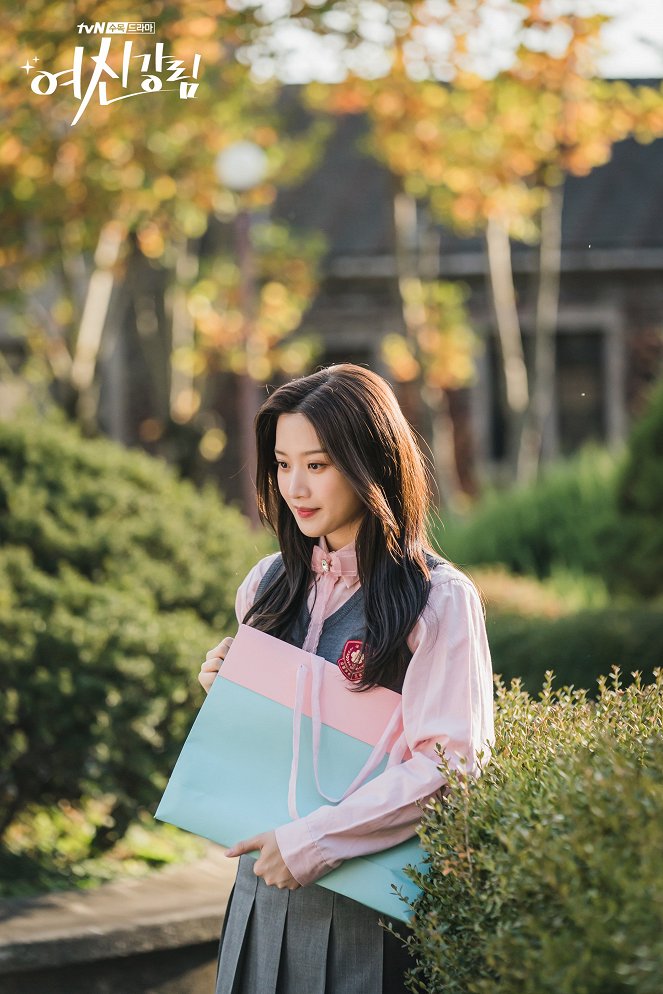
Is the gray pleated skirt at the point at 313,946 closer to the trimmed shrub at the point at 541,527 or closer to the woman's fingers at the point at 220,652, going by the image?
the woman's fingers at the point at 220,652

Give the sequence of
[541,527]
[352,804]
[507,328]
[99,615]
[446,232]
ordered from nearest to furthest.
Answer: [352,804] → [99,615] → [541,527] → [507,328] → [446,232]

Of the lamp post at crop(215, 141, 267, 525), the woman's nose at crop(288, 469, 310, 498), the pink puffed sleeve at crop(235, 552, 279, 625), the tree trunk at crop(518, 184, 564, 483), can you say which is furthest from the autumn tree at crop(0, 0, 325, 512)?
the woman's nose at crop(288, 469, 310, 498)

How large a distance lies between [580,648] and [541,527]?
212 inches

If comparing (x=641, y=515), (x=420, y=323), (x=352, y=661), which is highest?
(x=420, y=323)

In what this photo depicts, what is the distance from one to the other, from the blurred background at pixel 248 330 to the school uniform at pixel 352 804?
58.0 inches

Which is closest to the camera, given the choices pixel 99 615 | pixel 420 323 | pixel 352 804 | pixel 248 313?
pixel 352 804

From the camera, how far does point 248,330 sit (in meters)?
11.7

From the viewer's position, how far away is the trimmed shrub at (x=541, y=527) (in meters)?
10.8

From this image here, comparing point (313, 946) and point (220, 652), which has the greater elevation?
point (220, 652)

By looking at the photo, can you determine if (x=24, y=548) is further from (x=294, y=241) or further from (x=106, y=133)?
(x=294, y=241)

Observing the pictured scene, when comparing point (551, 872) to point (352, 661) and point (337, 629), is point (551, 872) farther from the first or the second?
point (337, 629)

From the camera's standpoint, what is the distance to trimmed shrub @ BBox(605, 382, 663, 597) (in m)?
8.34

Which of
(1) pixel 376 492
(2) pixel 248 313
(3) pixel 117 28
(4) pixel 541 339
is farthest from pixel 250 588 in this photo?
(4) pixel 541 339

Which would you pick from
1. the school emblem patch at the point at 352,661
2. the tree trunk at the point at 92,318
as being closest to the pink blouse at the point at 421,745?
the school emblem patch at the point at 352,661
